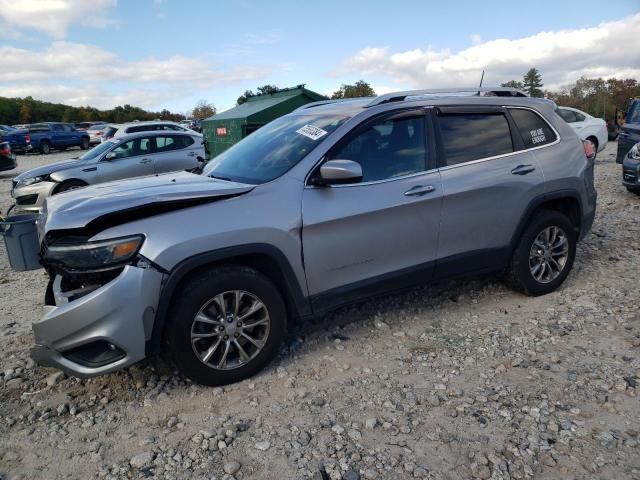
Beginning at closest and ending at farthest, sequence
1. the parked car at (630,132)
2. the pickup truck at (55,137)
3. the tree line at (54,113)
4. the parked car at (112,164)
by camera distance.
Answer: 1. the parked car at (112,164)
2. the parked car at (630,132)
3. the pickup truck at (55,137)
4. the tree line at (54,113)

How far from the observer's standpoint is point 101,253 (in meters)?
2.78

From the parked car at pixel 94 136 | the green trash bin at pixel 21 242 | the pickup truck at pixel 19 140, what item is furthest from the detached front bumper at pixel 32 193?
the parked car at pixel 94 136

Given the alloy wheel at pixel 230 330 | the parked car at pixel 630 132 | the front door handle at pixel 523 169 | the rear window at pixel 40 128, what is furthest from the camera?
the rear window at pixel 40 128

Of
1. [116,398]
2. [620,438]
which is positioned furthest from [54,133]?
[620,438]

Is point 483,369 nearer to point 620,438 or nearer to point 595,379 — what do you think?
point 595,379

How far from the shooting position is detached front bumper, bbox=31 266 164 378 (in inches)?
108

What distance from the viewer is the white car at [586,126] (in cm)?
1302

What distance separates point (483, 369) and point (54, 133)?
99.6 feet

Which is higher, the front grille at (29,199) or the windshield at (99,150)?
the windshield at (99,150)

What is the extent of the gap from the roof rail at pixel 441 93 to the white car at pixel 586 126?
9762 millimetres

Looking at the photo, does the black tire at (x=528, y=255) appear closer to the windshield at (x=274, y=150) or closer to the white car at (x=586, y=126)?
the windshield at (x=274, y=150)

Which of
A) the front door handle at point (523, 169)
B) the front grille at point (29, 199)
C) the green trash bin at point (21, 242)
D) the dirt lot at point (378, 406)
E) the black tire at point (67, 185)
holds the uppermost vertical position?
the front door handle at point (523, 169)

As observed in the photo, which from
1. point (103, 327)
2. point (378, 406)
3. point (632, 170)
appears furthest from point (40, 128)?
point (378, 406)

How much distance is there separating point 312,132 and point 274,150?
1.04 ft
